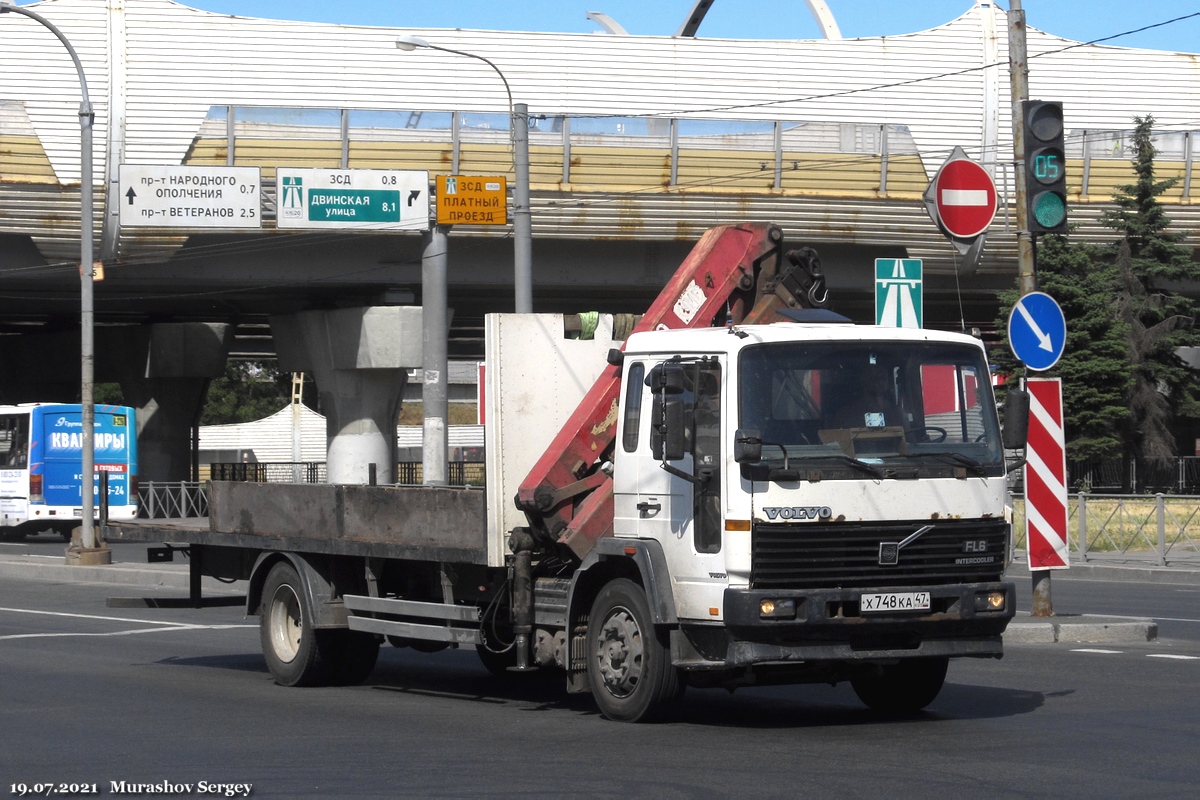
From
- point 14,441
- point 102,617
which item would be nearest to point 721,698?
point 102,617

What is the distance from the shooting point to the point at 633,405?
374 inches

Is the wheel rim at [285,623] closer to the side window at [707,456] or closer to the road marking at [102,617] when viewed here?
the side window at [707,456]

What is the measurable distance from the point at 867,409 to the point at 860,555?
2.72 ft

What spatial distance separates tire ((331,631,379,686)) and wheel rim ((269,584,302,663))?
1.07ft

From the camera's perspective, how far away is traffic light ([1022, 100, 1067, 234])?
47.0ft

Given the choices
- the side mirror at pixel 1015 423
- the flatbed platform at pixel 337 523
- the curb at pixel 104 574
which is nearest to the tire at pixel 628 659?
the flatbed platform at pixel 337 523

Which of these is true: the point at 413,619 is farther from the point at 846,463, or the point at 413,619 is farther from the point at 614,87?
the point at 614,87

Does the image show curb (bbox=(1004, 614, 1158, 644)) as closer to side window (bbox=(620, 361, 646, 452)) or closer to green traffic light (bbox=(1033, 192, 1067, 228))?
green traffic light (bbox=(1033, 192, 1067, 228))

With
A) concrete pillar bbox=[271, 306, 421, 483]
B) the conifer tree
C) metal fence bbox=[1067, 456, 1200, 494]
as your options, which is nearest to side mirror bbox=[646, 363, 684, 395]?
concrete pillar bbox=[271, 306, 421, 483]

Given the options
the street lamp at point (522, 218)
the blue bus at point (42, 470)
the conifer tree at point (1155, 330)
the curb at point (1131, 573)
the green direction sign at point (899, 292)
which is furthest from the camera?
the conifer tree at point (1155, 330)

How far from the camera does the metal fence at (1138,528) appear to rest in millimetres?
24547

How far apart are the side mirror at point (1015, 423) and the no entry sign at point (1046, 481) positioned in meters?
5.63

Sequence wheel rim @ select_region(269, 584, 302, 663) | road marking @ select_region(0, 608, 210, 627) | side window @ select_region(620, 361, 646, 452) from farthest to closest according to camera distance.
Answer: road marking @ select_region(0, 608, 210, 627) < wheel rim @ select_region(269, 584, 302, 663) < side window @ select_region(620, 361, 646, 452)

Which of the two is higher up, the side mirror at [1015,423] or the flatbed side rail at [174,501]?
the side mirror at [1015,423]
